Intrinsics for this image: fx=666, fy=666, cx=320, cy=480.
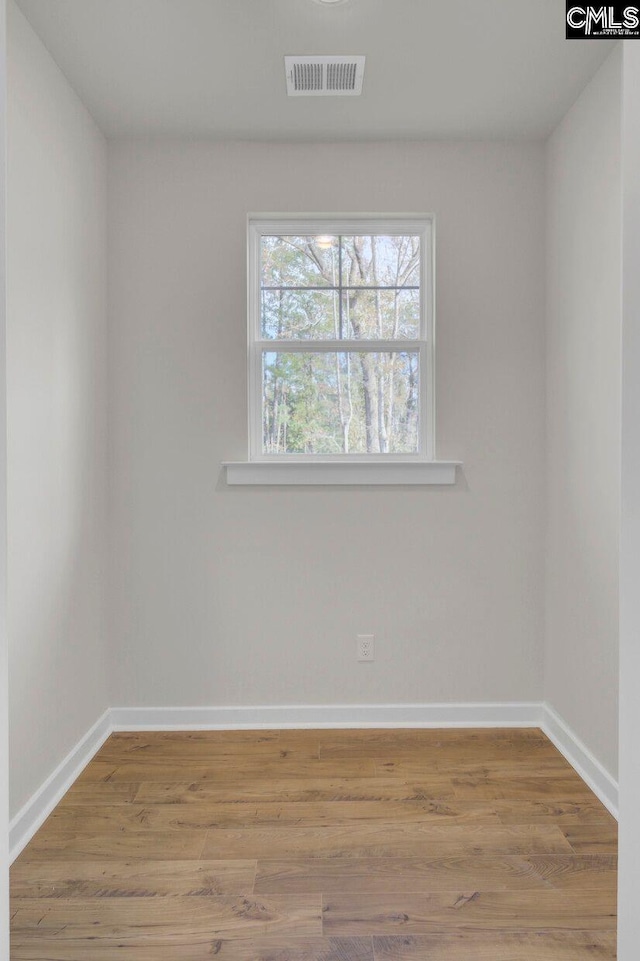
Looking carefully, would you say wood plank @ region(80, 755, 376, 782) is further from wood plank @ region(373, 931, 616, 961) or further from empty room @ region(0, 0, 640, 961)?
wood plank @ region(373, 931, 616, 961)

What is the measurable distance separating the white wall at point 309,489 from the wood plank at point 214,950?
137cm

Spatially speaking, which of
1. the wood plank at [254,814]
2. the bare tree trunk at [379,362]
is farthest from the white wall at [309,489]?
the wood plank at [254,814]

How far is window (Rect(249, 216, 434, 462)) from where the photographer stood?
308cm

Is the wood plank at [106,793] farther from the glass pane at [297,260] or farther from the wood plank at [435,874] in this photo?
the glass pane at [297,260]

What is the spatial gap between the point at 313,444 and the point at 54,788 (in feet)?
5.64

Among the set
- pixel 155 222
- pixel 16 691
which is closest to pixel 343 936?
pixel 16 691

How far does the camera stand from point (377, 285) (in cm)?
309

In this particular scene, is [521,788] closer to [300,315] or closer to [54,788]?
[54,788]

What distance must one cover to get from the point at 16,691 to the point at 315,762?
1.19 m

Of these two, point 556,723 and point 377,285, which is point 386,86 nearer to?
point 377,285

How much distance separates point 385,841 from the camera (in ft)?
6.91

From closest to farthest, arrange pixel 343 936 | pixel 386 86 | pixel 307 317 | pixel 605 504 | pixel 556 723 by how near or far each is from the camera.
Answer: pixel 343 936 → pixel 605 504 → pixel 386 86 → pixel 556 723 → pixel 307 317

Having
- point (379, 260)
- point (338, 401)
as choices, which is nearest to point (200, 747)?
point (338, 401)

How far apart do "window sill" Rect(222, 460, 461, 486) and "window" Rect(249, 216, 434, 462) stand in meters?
0.09
